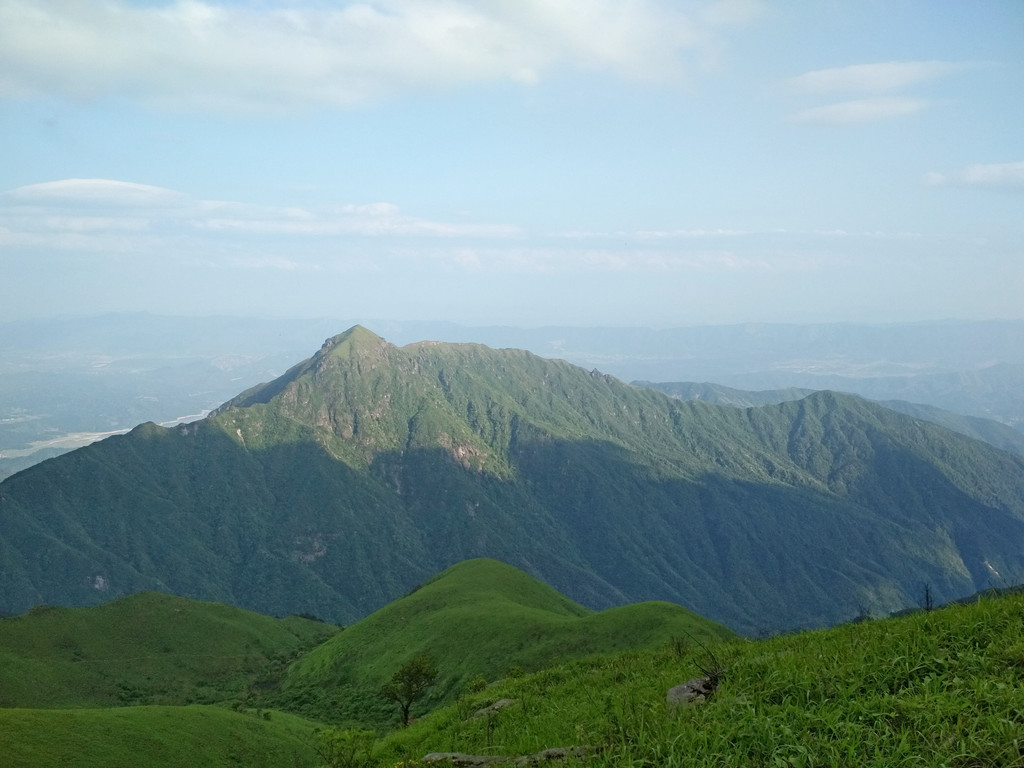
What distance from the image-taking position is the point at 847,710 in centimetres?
1441

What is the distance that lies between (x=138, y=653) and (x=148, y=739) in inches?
3059

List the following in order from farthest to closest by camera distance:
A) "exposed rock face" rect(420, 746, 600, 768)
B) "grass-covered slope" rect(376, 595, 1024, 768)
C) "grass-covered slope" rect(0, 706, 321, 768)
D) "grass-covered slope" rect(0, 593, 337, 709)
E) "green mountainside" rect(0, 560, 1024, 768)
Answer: "grass-covered slope" rect(0, 593, 337, 709), "grass-covered slope" rect(0, 706, 321, 768), "exposed rock face" rect(420, 746, 600, 768), "green mountainside" rect(0, 560, 1024, 768), "grass-covered slope" rect(376, 595, 1024, 768)

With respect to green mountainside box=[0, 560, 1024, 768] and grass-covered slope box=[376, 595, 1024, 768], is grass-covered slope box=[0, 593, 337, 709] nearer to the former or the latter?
green mountainside box=[0, 560, 1024, 768]

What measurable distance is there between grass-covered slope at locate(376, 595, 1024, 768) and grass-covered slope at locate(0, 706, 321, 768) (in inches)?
1529

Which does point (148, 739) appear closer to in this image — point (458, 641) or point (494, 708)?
point (494, 708)

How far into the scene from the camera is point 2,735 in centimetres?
4453

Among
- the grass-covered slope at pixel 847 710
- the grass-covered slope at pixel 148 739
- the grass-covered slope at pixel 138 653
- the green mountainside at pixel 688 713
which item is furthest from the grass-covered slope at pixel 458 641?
the grass-covered slope at pixel 847 710

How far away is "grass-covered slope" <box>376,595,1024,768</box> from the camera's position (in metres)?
12.6

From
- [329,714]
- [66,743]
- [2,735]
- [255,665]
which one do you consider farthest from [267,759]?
[255,665]

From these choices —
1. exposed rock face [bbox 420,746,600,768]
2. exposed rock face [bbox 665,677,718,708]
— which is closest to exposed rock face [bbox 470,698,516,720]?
exposed rock face [bbox 420,746,600,768]

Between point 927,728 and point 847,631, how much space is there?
10.5 metres

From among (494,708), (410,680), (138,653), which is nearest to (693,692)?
(494,708)

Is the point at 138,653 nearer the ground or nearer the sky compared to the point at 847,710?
nearer the ground

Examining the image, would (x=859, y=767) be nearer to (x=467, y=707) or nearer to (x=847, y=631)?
(x=847, y=631)
